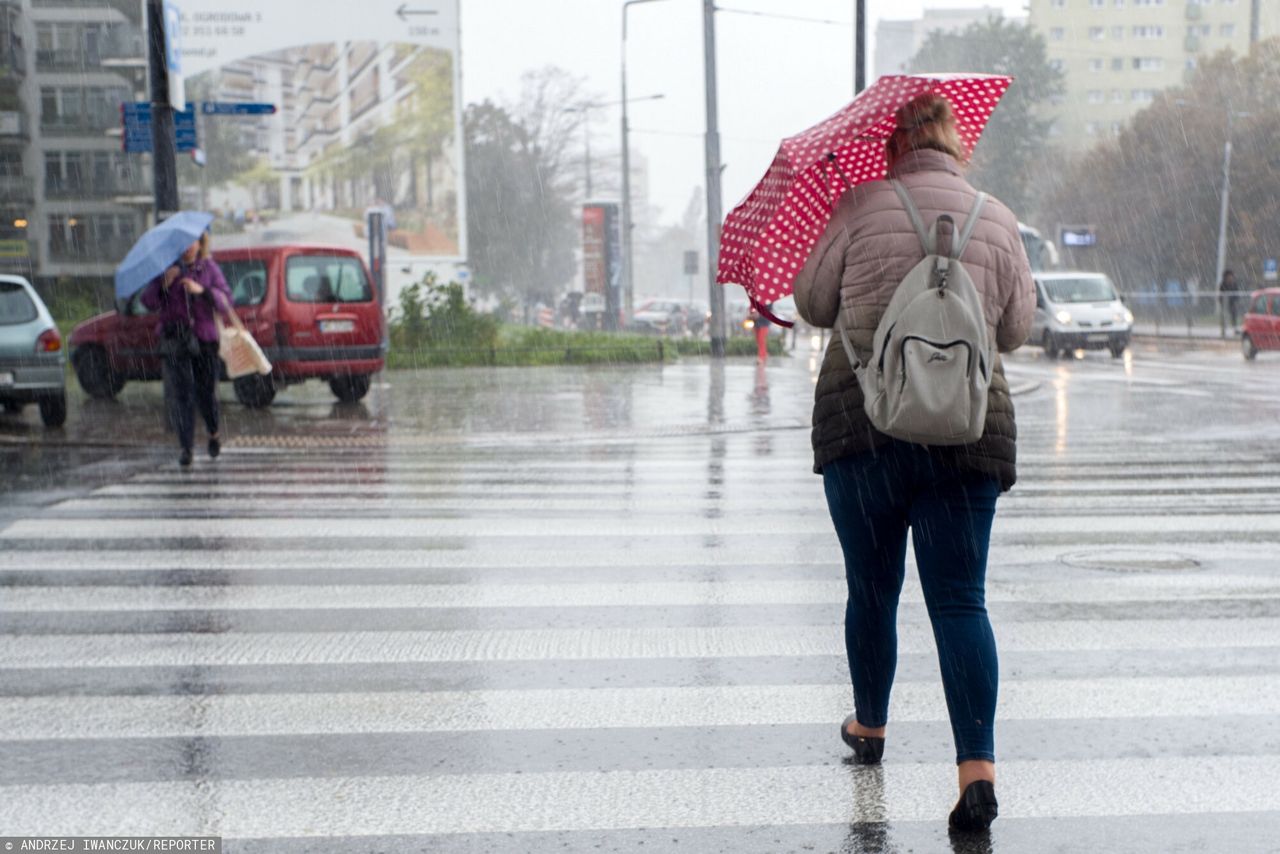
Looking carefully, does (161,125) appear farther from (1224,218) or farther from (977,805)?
(1224,218)

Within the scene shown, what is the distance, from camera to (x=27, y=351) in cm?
1549

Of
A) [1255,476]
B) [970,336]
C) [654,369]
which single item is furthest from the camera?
[654,369]

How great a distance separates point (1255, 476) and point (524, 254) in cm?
6528

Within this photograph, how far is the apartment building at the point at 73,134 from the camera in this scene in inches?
2138

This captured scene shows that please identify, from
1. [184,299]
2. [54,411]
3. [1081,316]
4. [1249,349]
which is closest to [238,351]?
[184,299]

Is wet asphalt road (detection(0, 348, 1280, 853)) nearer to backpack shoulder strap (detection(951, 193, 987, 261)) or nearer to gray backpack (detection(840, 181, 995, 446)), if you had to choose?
gray backpack (detection(840, 181, 995, 446))

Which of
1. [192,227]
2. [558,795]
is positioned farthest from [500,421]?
[558,795]

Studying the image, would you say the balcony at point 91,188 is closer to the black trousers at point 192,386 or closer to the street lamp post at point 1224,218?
the street lamp post at point 1224,218

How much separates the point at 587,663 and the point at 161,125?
10.4 m

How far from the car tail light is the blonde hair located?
43.6 feet

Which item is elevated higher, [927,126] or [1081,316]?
[927,126]

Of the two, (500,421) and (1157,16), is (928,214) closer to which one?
(500,421)

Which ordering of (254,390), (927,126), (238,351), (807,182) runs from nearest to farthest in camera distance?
1. (927,126)
2. (807,182)
3. (238,351)
4. (254,390)

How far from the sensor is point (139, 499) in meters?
10.3
